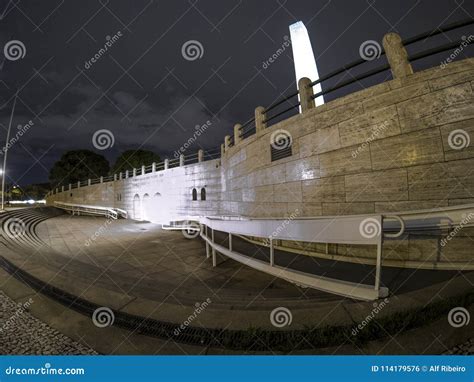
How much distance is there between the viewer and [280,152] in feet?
20.5

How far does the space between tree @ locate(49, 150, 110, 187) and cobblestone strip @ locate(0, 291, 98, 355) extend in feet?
157

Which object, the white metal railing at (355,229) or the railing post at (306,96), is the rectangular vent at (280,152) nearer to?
the railing post at (306,96)

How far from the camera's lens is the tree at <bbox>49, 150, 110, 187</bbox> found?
42.1 m

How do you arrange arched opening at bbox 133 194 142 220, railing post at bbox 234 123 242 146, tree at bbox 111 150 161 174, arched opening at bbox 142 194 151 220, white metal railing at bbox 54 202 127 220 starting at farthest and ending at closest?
tree at bbox 111 150 161 174 → white metal railing at bbox 54 202 127 220 → arched opening at bbox 133 194 142 220 → arched opening at bbox 142 194 151 220 → railing post at bbox 234 123 242 146

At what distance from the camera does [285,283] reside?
4.04 metres

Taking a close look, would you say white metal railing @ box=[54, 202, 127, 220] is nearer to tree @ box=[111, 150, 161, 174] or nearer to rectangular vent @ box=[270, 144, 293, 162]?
tree @ box=[111, 150, 161, 174]

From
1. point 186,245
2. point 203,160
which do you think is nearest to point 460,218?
point 186,245

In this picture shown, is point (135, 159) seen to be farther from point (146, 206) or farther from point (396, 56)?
point (396, 56)

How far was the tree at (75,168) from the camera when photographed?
138 ft

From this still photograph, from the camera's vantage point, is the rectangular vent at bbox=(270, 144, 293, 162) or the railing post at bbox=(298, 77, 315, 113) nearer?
the railing post at bbox=(298, 77, 315, 113)

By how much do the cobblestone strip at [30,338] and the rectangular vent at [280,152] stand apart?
546 cm

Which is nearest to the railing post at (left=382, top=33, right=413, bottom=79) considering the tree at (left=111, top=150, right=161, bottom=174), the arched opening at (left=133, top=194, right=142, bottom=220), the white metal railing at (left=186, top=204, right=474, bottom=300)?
the white metal railing at (left=186, top=204, right=474, bottom=300)

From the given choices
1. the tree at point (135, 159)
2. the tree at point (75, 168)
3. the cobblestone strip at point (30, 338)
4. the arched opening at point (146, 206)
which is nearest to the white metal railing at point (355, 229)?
the cobblestone strip at point (30, 338)

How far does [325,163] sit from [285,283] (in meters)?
2.81
